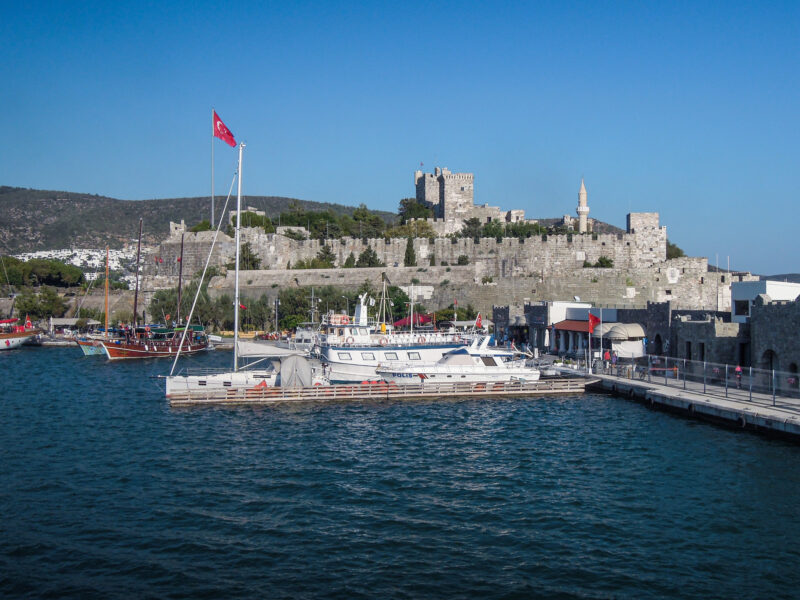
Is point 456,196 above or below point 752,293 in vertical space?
above

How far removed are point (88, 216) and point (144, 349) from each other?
8179cm

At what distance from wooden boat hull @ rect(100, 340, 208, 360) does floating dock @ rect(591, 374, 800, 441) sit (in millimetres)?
23103

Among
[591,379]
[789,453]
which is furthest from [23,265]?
[789,453]

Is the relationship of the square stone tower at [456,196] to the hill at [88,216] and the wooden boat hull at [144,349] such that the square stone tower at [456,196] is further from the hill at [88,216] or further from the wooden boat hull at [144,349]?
the hill at [88,216]

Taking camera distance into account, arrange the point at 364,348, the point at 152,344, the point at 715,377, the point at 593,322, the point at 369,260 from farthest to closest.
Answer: the point at 369,260, the point at 152,344, the point at 593,322, the point at 364,348, the point at 715,377

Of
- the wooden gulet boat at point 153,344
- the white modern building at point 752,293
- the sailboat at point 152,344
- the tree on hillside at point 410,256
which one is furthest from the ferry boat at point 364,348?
the tree on hillside at point 410,256

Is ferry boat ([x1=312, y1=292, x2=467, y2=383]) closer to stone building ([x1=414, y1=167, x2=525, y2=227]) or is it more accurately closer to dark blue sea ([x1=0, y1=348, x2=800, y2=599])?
dark blue sea ([x1=0, y1=348, x2=800, y2=599])

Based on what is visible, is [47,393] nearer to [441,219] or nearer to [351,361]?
[351,361]

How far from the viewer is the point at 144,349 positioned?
36.8m

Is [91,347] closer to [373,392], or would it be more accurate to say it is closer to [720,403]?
[373,392]

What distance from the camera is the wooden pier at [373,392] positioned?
2080 centimetres

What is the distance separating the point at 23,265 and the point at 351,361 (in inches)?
1854

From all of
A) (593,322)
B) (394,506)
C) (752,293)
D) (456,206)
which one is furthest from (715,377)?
(456,206)

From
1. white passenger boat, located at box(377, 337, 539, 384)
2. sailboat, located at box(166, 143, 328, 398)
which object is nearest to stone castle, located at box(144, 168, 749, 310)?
white passenger boat, located at box(377, 337, 539, 384)
